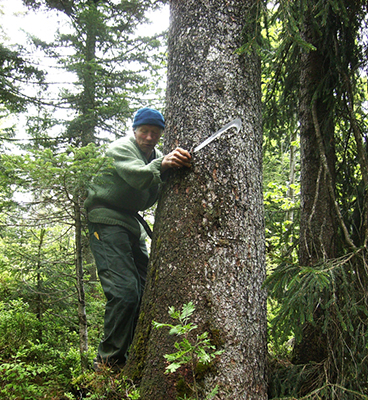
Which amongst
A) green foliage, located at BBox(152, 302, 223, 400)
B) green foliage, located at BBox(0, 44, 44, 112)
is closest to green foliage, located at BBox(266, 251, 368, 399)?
green foliage, located at BBox(152, 302, 223, 400)

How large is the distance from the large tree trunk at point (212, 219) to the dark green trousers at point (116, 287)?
0.51 meters

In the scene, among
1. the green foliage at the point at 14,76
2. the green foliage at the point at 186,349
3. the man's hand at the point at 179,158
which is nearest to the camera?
the green foliage at the point at 186,349

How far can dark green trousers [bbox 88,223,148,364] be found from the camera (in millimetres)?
2859

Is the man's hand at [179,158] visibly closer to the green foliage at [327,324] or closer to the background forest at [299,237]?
Result: the background forest at [299,237]

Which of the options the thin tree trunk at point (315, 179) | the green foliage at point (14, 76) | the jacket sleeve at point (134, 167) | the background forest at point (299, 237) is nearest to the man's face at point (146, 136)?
the jacket sleeve at point (134, 167)

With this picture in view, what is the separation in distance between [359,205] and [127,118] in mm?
7793

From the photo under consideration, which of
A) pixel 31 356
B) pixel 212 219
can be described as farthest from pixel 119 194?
pixel 31 356

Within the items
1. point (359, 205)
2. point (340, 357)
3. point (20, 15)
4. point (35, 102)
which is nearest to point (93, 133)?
point (35, 102)

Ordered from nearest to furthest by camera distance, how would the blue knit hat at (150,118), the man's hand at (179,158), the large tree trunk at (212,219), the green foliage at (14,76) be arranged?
1. the large tree trunk at (212,219)
2. the man's hand at (179,158)
3. the blue knit hat at (150,118)
4. the green foliage at (14,76)

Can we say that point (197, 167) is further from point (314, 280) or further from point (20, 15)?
point (20, 15)

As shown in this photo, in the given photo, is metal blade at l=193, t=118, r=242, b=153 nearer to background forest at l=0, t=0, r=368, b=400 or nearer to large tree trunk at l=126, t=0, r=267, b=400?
large tree trunk at l=126, t=0, r=267, b=400

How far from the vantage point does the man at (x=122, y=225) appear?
9.36 ft

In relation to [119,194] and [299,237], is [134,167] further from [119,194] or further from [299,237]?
[299,237]

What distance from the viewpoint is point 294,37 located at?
2408 mm
